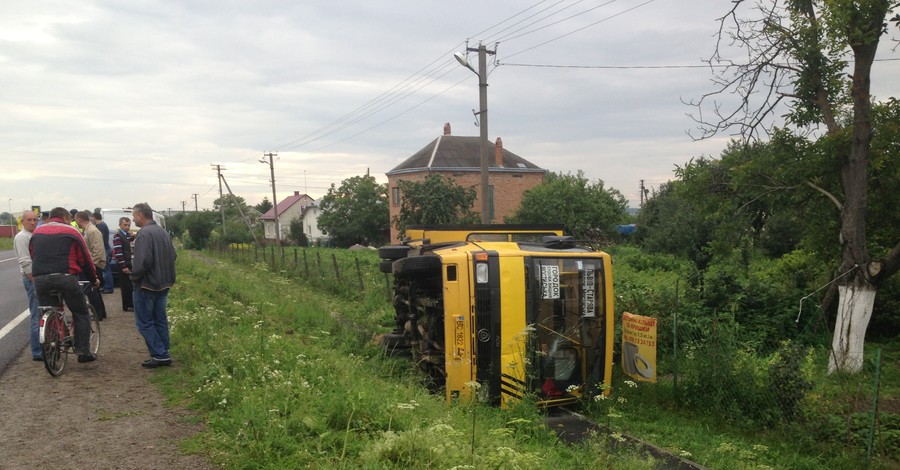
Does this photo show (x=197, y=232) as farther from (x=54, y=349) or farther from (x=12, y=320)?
(x=54, y=349)

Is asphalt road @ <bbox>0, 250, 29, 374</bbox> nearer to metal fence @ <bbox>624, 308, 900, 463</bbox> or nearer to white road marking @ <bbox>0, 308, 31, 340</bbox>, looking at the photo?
white road marking @ <bbox>0, 308, 31, 340</bbox>

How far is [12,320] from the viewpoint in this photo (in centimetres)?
1063

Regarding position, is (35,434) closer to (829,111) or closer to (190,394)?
(190,394)

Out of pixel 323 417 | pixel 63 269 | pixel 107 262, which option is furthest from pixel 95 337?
pixel 107 262

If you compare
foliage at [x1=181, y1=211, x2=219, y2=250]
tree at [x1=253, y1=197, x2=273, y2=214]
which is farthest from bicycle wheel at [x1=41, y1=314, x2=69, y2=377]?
tree at [x1=253, y1=197, x2=273, y2=214]

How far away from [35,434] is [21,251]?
13.5ft

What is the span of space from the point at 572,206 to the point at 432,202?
14.5 m

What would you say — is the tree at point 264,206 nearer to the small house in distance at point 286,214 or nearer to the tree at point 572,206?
the small house in distance at point 286,214

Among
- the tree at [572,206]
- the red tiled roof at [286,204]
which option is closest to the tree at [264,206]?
the red tiled roof at [286,204]

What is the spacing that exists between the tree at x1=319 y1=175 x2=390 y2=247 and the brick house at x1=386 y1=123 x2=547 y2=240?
1209 centimetres

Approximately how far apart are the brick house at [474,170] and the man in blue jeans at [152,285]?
4238cm

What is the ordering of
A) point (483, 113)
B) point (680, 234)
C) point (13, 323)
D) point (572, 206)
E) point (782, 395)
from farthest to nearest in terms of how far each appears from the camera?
point (572, 206)
point (680, 234)
point (483, 113)
point (13, 323)
point (782, 395)

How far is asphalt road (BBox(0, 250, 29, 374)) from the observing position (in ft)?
26.6

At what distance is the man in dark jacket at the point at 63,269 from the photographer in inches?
275
